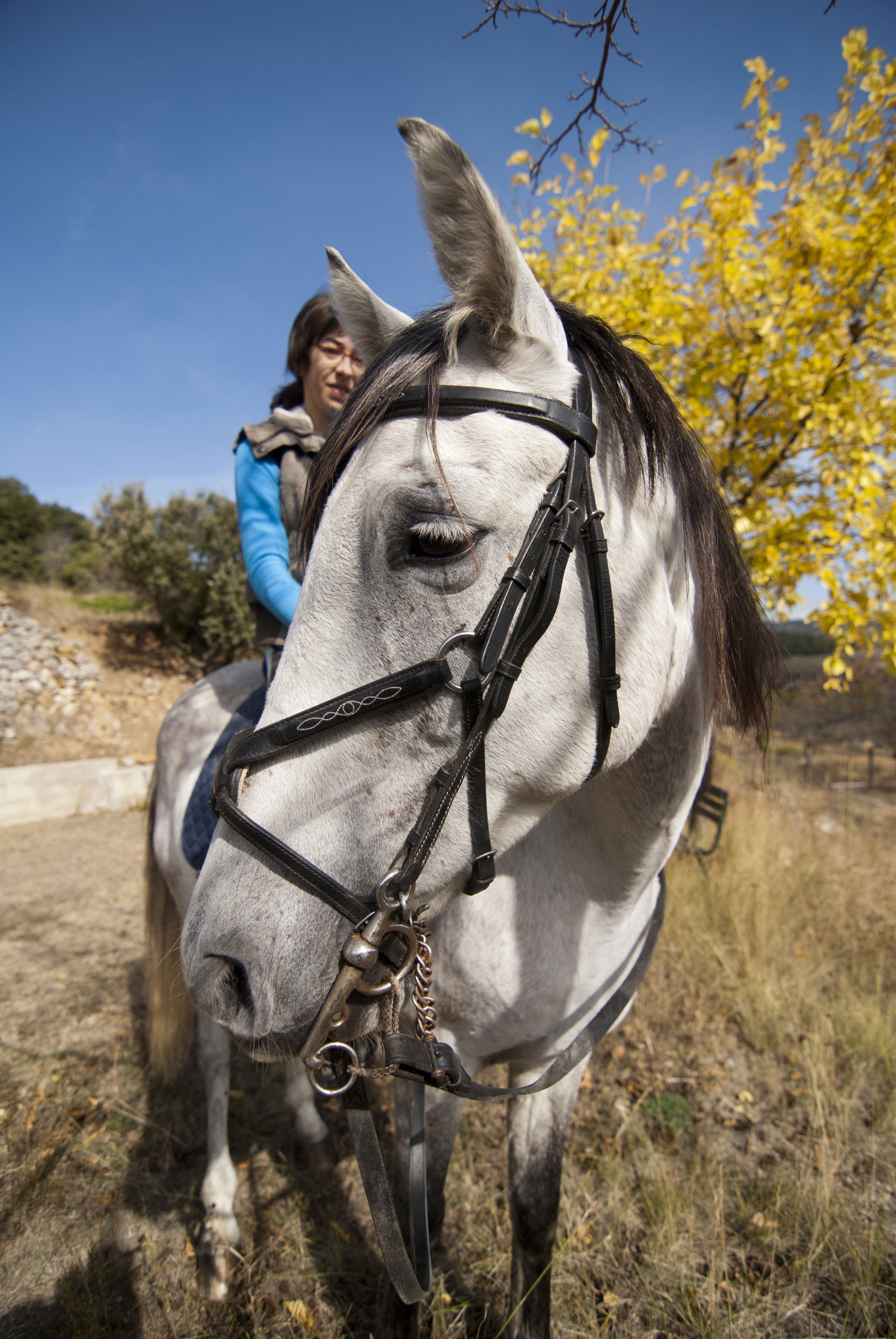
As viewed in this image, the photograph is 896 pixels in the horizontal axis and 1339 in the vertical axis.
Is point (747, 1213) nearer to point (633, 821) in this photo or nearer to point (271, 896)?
point (633, 821)

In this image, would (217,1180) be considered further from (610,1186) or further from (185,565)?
(185,565)

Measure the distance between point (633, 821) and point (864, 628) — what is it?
11.3ft

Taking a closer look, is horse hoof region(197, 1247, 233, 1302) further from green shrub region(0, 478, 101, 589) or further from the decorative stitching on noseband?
green shrub region(0, 478, 101, 589)

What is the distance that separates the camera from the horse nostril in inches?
37.0

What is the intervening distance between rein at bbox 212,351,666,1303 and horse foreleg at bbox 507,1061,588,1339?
631 mm

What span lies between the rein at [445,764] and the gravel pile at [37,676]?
40.8ft

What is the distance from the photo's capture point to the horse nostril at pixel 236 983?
940 millimetres

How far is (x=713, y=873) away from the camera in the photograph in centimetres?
440

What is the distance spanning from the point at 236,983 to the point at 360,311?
4.90 ft

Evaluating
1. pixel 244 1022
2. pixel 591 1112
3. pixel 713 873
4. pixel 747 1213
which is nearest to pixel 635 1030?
pixel 591 1112

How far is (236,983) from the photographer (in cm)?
96

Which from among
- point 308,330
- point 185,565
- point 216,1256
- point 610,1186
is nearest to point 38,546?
point 185,565

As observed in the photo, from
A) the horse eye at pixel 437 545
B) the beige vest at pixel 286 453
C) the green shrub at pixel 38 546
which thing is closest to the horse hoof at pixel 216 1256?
the beige vest at pixel 286 453

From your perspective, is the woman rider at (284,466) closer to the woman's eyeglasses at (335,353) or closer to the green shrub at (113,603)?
the woman's eyeglasses at (335,353)
